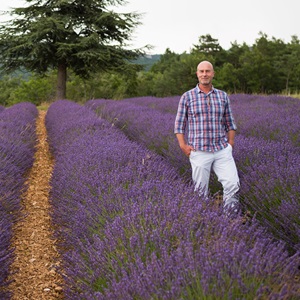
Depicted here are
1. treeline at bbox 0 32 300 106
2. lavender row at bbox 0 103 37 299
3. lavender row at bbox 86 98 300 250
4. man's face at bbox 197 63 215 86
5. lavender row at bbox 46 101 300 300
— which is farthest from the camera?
treeline at bbox 0 32 300 106

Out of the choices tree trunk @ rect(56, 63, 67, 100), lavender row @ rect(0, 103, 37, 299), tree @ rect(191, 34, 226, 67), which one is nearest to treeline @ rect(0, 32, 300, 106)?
tree @ rect(191, 34, 226, 67)

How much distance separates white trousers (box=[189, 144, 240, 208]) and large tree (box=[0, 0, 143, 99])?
13.8 meters

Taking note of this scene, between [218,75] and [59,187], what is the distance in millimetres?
34952

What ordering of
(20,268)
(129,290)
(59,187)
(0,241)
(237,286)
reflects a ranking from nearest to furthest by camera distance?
1. (237,286)
2. (129,290)
3. (0,241)
4. (20,268)
5. (59,187)

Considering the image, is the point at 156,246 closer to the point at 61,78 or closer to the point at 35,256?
the point at 35,256

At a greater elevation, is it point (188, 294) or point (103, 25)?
point (103, 25)

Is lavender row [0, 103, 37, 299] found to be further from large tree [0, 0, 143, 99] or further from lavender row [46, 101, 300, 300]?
large tree [0, 0, 143, 99]

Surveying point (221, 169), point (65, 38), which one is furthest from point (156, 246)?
point (65, 38)

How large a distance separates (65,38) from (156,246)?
1723 cm

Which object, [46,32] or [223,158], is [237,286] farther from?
[46,32]

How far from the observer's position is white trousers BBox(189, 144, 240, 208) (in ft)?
10.3

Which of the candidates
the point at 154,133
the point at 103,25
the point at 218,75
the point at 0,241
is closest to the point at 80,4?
the point at 103,25

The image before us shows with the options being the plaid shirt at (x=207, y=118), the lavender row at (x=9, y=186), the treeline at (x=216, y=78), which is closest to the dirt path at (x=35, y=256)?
the lavender row at (x=9, y=186)

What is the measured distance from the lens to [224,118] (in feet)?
11.1
